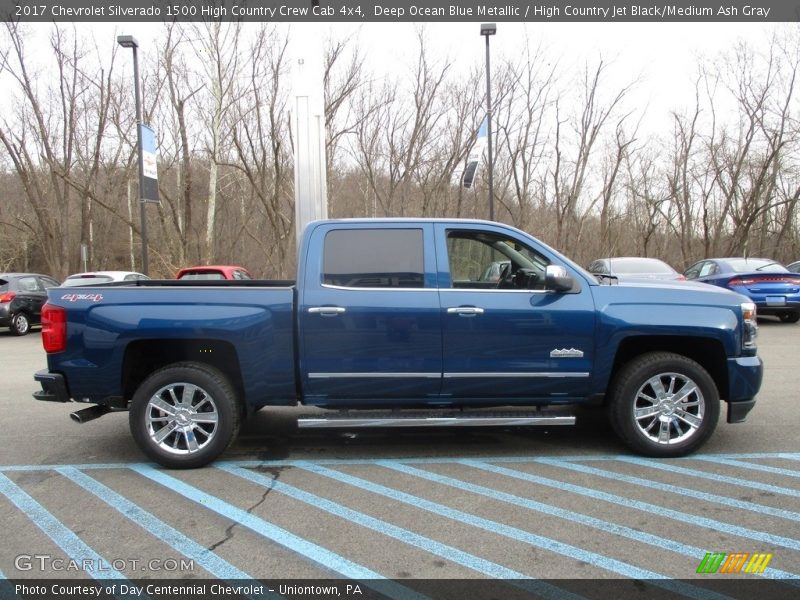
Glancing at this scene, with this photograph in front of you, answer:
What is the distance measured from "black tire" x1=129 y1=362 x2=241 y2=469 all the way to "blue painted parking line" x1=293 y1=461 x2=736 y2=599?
78 cm

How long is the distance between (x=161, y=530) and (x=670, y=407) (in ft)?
12.7

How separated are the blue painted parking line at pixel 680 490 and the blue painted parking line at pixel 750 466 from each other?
2.26 ft

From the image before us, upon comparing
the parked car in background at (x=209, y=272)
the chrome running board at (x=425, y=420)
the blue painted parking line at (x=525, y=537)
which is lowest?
the blue painted parking line at (x=525, y=537)

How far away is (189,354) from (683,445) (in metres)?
4.15

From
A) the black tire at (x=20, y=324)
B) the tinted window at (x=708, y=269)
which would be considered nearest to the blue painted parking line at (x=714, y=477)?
the tinted window at (x=708, y=269)

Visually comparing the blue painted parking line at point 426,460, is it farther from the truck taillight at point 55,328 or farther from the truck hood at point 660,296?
the truck hood at point 660,296

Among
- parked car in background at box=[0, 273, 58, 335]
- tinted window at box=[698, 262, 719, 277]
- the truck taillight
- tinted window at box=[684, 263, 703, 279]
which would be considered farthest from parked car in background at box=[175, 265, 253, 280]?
tinted window at box=[684, 263, 703, 279]

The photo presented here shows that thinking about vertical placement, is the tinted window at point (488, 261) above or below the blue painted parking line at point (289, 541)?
above

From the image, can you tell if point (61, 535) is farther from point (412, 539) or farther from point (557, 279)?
point (557, 279)

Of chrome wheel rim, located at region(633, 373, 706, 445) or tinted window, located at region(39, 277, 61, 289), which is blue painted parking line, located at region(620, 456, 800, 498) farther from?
tinted window, located at region(39, 277, 61, 289)

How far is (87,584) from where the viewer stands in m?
2.78

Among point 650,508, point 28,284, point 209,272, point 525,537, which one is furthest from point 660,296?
point 28,284

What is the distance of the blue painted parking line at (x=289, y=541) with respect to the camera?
108 inches

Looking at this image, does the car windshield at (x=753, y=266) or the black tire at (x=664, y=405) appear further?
the car windshield at (x=753, y=266)
